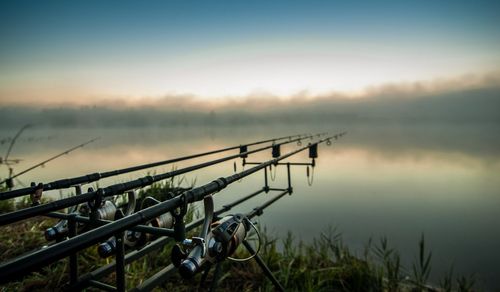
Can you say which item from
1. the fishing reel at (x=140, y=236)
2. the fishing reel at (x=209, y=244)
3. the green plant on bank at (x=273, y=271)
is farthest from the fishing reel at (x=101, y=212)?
the green plant on bank at (x=273, y=271)

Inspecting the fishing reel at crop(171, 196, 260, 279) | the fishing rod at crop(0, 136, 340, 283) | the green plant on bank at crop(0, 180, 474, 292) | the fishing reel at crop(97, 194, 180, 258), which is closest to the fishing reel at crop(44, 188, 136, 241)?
the fishing reel at crop(97, 194, 180, 258)

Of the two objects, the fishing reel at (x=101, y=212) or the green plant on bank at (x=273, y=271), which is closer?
the fishing reel at (x=101, y=212)

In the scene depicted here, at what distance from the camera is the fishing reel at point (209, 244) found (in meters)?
1.73

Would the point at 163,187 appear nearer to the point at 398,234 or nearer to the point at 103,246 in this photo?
the point at 103,246

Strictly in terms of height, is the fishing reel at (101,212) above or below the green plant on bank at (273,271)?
above

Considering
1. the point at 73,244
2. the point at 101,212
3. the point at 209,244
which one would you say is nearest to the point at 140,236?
the point at 101,212

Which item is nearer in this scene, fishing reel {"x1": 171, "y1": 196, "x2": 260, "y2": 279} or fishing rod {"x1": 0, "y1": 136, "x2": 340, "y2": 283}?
fishing rod {"x1": 0, "y1": 136, "x2": 340, "y2": 283}

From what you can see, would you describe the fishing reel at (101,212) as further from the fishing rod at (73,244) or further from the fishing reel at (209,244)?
the fishing rod at (73,244)

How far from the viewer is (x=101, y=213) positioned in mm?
2539

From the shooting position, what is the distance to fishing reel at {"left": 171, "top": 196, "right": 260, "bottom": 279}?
1.73 meters

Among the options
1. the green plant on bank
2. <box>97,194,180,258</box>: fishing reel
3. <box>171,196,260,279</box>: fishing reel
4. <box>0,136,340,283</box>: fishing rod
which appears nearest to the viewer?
<box>0,136,340,283</box>: fishing rod

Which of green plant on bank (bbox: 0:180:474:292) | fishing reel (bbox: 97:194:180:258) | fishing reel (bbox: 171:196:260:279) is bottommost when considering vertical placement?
green plant on bank (bbox: 0:180:474:292)

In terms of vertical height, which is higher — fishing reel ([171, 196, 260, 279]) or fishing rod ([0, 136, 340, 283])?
fishing rod ([0, 136, 340, 283])

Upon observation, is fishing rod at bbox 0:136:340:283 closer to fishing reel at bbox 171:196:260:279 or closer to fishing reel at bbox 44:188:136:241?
fishing reel at bbox 171:196:260:279
